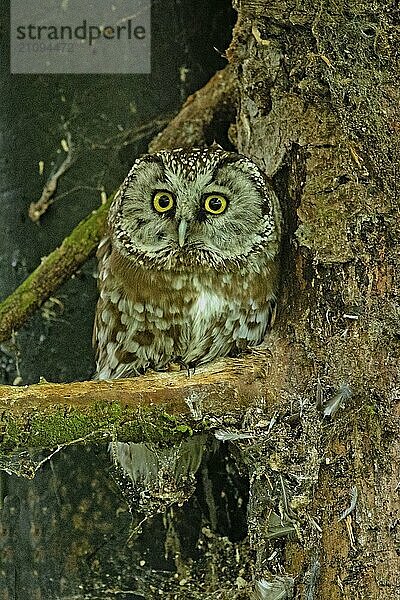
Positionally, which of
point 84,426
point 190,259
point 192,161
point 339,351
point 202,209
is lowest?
point 84,426

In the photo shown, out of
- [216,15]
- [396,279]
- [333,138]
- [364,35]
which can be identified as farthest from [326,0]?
[216,15]

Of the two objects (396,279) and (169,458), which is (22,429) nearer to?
(169,458)

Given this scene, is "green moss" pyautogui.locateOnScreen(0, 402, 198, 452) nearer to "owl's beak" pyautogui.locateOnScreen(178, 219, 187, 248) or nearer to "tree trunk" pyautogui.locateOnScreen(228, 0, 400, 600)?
"tree trunk" pyautogui.locateOnScreen(228, 0, 400, 600)

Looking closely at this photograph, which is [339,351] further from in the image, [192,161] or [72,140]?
[72,140]

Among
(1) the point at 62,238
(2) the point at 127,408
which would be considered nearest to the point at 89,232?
(1) the point at 62,238

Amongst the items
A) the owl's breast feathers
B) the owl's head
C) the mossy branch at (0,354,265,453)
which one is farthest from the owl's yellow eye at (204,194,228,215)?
the mossy branch at (0,354,265,453)
